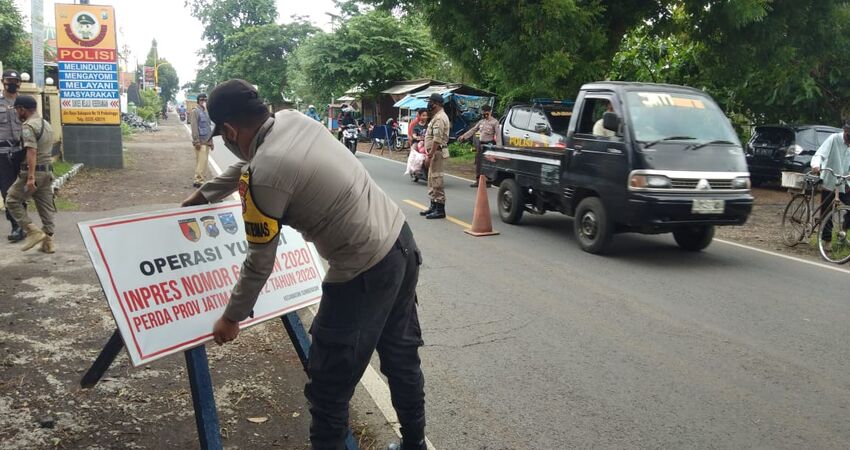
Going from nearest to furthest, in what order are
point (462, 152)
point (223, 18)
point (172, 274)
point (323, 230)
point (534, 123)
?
1. point (323, 230)
2. point (172, 274)
3. point (534, 123)
4. point (462, 152)
5. point (223, 18)

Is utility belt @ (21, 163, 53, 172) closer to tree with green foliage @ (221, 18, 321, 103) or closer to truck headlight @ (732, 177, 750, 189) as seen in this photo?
truck headlight @ (732, 177, 750, 189)

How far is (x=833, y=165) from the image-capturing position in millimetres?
8633

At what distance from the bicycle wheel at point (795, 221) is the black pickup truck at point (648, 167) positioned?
1.49m

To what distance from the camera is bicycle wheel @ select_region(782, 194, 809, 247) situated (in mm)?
8992

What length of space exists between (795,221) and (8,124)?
391 inches

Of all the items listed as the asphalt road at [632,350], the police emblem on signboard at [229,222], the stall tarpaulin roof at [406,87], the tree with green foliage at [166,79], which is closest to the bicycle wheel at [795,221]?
the asphalt road at [632,350]

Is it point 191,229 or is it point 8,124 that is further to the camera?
point 8,124

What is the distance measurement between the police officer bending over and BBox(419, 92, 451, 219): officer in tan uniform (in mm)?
7658

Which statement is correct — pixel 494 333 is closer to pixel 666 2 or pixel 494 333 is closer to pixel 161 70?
pixel 666 2

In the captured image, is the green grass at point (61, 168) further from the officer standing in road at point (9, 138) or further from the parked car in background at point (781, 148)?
the parked car in background at point (781, 148)

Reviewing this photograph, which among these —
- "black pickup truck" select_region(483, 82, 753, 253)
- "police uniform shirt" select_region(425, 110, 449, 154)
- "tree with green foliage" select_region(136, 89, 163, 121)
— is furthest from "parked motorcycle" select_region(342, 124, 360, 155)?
"tree with green foliage" select_region(136, 89, 163, 121)

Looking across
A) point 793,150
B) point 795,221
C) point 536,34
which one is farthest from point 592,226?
point 793,150

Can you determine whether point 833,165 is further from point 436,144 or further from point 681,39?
point 681,39

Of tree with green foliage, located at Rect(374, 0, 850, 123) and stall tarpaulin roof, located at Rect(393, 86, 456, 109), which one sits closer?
tree with green foliage, located at Rect(374, 0, 850, 123)
